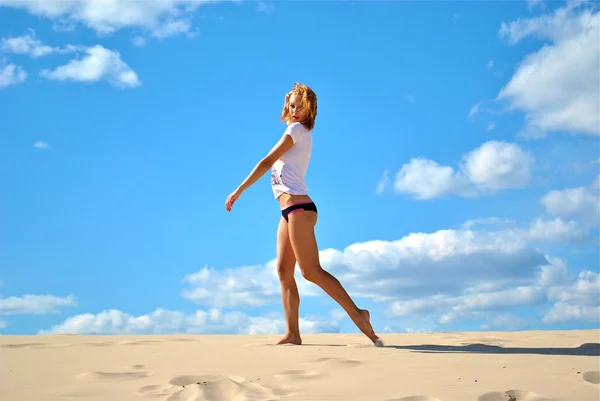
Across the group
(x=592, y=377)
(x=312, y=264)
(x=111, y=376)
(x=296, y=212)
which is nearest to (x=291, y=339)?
(x=312, y=264)

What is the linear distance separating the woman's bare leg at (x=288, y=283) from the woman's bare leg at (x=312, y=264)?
0.24 m

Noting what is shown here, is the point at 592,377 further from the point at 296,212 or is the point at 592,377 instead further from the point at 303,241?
the point at 296,212

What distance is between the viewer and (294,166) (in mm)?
5445

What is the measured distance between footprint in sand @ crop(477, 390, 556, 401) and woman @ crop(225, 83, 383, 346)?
216 cm

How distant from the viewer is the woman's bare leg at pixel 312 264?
17.5 ft

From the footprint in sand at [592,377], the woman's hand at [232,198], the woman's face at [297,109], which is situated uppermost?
the woman's face at [297,109]

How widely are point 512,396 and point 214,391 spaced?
5.08ft

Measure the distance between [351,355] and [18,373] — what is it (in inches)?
88.1

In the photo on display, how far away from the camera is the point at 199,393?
10.3 ft

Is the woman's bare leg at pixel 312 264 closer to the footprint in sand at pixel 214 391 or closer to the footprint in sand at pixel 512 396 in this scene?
the footprint in sand at pixel 214 391

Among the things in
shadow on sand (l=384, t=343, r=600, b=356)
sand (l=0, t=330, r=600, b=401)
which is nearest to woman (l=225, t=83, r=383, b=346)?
shadow on sand (l=384, t=343, r=600, b=356)

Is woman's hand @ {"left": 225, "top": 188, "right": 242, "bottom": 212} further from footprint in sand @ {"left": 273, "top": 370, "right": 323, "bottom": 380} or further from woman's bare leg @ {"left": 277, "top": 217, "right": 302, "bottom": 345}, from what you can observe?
footprint in sand @ {"left": 273, "top": 370, "right": 323, "bottom": 380}

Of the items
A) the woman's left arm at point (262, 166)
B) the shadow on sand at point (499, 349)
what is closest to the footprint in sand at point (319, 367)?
the shadow on sand at point (499, 349)

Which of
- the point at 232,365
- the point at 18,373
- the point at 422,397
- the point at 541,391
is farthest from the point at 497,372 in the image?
the point at 18,373
